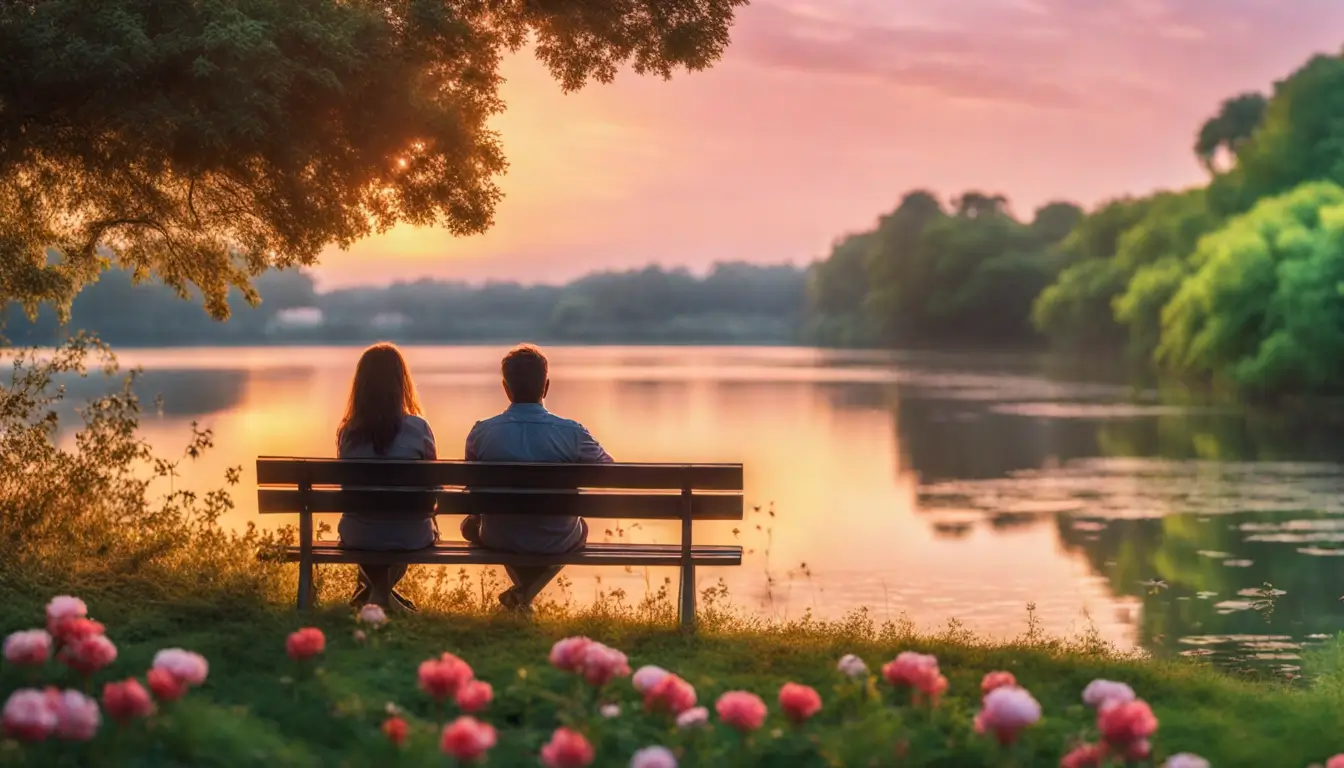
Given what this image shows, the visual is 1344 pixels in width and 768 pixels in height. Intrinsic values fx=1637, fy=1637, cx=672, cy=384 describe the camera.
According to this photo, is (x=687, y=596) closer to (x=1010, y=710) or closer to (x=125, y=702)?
(x=1010, y=710)

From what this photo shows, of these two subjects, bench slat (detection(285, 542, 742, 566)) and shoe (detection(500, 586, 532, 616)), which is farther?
shoe (detection(500, 586, 532, 616))

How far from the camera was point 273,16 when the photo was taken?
992cm

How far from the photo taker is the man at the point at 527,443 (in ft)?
28.3

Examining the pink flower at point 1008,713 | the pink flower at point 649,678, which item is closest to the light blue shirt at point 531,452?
the pink flower at point 649,678

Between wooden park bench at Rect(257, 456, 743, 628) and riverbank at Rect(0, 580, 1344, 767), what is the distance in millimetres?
374

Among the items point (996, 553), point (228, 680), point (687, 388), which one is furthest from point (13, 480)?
point (687, 388)

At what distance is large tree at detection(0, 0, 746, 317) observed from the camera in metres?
→ 9.70

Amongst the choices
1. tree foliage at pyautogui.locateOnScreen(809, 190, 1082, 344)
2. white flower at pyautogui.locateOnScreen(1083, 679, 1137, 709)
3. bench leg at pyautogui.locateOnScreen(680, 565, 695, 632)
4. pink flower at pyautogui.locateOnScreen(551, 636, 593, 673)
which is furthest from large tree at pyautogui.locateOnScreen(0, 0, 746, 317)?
tree foliage at pyautogui.locateOnScreen(809, 190, 1082, 344)

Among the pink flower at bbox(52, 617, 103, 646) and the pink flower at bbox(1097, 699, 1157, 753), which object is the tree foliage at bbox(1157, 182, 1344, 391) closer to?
the pink flower at bbox(1097, 699, 1157, 753)

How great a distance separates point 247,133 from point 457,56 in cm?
191

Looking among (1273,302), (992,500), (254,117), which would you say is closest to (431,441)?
(254,117)

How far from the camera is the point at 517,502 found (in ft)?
27.3

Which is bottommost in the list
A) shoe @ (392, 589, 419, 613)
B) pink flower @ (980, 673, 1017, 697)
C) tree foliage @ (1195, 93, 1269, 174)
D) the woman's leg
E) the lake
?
the lake

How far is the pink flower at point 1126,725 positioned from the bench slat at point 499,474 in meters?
3.57
